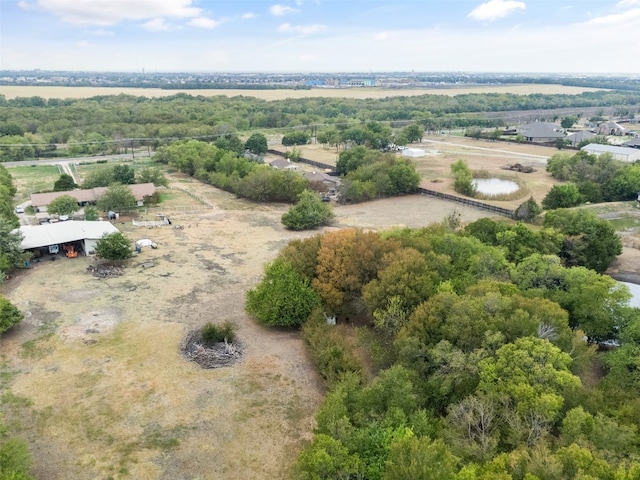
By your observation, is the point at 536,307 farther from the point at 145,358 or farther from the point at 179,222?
the point at 179,222

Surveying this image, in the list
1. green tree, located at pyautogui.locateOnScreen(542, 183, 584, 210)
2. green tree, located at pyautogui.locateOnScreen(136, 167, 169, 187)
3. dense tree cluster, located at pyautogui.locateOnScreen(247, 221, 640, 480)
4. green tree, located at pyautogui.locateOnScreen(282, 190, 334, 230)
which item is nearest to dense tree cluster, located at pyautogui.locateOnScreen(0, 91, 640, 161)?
green tree, located at pyautogui.locateOnScreen(136, 167, 169, 187)

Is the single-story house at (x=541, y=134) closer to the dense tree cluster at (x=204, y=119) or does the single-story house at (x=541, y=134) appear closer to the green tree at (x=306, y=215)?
the dense tree cluster at (x=204, y=119)

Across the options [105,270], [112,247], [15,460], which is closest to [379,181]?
[112,247]

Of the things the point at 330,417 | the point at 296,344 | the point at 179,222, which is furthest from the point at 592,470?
the point at 179,222

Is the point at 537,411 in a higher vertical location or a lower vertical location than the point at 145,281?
higher

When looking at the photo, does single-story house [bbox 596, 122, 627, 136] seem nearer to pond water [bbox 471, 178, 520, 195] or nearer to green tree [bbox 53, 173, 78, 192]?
pond water [bbox 471, 178, 520, 195]

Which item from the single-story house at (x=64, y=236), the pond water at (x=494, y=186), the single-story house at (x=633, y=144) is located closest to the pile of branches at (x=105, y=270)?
the single-story house at (x=64, y=236)
